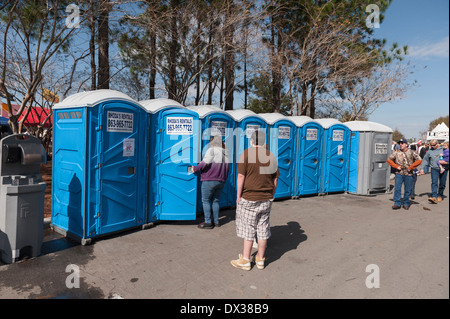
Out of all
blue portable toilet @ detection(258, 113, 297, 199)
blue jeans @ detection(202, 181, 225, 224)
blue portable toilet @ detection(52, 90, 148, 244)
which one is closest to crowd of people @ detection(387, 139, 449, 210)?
blue portable toilet @ detection(258, 113, 297, 199)

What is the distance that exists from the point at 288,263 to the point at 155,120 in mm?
3273

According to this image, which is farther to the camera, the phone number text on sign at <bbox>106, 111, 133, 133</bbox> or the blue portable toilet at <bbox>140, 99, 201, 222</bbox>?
the blue portable toilet at <bbox>140, 99, 201, 222</bbox>

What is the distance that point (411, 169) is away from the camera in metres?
7.11

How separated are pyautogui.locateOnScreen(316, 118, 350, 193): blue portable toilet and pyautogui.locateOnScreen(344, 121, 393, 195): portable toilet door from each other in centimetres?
20

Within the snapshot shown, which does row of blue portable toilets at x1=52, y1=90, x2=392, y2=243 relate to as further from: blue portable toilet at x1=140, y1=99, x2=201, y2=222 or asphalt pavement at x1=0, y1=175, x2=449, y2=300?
asphalt pavement at x1=0, y1=175, x2=449, y2=300

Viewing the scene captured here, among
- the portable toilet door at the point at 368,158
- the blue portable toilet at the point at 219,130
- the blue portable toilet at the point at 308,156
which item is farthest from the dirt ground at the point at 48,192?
the portable toilet door at the point at 368,158

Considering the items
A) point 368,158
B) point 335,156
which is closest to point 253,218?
point 335,156

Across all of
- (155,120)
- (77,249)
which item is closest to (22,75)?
(155,120)

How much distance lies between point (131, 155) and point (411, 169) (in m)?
6.45

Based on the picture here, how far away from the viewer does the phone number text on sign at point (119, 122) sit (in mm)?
4594

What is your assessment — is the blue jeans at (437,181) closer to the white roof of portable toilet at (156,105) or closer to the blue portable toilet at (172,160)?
the blue portable toilet at (172,160)

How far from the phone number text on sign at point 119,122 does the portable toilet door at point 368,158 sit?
23.4ft

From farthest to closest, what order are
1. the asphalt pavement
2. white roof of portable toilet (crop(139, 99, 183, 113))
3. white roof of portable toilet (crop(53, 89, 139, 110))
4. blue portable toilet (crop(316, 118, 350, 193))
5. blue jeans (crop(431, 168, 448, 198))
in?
blue portable toilet (crop(316, 118, 350, 193)) < blue jeans (crop(431, 168, 448, 198)) < white roof of portable toilet (crop(139, 99, 183, 113)) < white roof of portable toilet (crop(53, 89, 139, 110)) < the asphalt pavement

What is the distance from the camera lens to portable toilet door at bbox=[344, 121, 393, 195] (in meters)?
9.11
